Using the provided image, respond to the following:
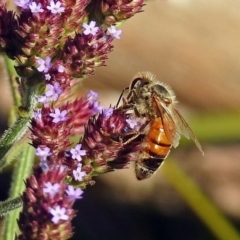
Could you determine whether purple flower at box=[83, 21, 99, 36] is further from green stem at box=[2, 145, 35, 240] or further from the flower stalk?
green stem at box=[2, 145, 35, 240]

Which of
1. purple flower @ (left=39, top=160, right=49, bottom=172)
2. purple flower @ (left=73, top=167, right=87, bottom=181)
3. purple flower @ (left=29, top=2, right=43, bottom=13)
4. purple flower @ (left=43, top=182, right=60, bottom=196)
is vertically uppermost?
purple flower @ (left=29, top=2, right=43, bottom=13)

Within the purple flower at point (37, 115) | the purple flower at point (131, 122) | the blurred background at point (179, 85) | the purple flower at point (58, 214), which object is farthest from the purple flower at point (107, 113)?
the blurred background at point (179, 85)

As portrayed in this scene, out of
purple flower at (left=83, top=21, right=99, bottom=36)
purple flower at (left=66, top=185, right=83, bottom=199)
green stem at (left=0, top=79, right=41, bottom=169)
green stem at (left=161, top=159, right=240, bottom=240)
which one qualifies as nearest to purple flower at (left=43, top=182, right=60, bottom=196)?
purple flower at (left=66, top=185, right=83, bottom=199)

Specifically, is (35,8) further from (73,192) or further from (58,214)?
(58,214)

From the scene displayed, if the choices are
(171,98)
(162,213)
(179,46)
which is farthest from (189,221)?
(171,98)

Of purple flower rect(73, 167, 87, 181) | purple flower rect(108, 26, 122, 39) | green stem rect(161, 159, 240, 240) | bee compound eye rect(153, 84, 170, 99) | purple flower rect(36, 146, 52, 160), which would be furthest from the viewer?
green stem rect(161, 159, 240, 240)

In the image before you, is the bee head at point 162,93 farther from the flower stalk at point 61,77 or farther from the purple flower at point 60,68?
the purple flower at point 60,68
